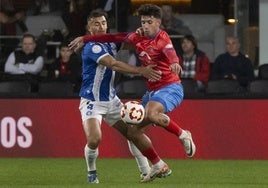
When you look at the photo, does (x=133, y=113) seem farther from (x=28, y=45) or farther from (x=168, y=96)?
(x=28, y=45)

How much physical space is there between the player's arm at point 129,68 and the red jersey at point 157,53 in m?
0.16

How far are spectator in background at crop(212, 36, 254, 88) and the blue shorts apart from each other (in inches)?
206

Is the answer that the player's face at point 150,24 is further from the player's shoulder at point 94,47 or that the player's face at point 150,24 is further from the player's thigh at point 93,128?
the player's thigh at point 93,128

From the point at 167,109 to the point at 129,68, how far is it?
0.61m

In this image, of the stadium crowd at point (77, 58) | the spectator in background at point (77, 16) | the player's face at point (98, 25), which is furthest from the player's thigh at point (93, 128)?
the spectator in background at point (77, 16)

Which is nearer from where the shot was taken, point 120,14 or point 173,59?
point 173,59

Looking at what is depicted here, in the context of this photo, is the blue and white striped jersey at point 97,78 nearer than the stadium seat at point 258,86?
Yes

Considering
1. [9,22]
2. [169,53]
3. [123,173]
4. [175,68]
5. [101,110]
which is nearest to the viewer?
[175,68]

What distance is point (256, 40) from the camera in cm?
2066

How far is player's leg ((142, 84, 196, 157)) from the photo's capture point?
543 inches

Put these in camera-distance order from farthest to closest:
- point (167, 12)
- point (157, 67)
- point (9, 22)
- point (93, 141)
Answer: point (9, 22)
point (167, 12)
point (93, 141)
point (157, 67)

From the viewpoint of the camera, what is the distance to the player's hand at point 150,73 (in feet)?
45.2

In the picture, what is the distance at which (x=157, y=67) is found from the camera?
14.0m

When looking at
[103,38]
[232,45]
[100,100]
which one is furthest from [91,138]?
[232,45]
